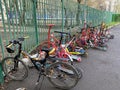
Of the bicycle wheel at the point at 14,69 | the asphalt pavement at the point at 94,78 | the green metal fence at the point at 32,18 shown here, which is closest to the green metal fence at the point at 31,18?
the green metal fence at the point at 32,18

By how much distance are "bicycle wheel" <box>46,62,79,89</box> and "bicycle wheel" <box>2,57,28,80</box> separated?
0.68 meters

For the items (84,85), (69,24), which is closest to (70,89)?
(84,85)

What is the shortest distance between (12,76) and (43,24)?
8.15 ft

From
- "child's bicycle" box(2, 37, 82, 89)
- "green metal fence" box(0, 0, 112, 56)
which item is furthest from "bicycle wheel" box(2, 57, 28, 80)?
"green metal fence" box(0, 0, 112, 56)

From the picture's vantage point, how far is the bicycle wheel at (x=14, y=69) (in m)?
3.46

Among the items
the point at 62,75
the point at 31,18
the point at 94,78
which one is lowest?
the point at 94,78

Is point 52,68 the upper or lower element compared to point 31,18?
lower

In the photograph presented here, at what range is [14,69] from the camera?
3.63 metres

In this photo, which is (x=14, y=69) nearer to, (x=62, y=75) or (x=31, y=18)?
(x=62, y=75)

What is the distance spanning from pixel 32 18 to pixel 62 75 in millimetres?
2402

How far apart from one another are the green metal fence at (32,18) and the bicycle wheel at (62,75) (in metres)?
1.21

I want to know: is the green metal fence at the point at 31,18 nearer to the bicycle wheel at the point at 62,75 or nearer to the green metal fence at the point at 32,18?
the green metal fence at the point at 32,18

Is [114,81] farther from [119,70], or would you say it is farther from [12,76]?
[12,76]

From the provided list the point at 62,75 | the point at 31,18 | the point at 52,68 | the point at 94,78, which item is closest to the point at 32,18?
the point at 31,18
